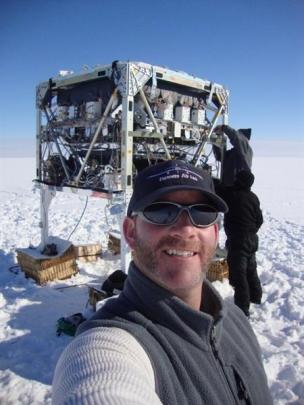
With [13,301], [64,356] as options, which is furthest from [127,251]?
[64,356]

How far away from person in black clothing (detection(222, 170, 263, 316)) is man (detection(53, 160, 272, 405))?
139 inches

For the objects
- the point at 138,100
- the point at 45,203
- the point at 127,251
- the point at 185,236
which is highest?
the point at 138,100

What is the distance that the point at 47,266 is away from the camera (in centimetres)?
712

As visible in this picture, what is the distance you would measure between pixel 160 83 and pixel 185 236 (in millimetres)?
5291

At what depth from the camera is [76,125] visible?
6777 mm

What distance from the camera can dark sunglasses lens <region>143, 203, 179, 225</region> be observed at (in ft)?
5.66

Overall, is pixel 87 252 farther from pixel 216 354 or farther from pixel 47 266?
pixel 216 354

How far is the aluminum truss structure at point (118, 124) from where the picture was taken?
19.1 ft

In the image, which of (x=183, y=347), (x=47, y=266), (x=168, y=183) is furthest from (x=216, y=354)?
(x=47, y=266)

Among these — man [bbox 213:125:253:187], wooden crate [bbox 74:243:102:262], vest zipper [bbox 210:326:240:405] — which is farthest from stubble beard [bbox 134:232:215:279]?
wooden crate [bbox 74:243:102:262]

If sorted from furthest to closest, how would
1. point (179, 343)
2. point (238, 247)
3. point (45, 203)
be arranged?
point (45, 203) → point (238, 247) → point (179, 343)

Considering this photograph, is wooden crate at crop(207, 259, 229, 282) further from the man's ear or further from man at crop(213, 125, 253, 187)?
the man's ear

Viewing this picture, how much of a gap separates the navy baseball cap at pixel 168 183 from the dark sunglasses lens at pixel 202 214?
0.04 metres

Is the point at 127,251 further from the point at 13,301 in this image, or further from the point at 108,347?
the point at 108,347
